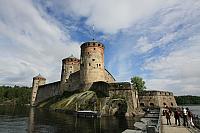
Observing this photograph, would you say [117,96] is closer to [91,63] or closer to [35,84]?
[91,63]

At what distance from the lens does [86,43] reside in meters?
51.1

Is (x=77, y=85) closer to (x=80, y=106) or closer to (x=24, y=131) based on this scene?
(x=80, y=106)

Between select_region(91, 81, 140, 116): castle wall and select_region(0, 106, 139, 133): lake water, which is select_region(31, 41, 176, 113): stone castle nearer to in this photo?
select_region(91, 81, 140, 116): castle wall

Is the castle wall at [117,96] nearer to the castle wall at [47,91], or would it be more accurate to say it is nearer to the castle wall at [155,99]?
the castle wall at [155,99]

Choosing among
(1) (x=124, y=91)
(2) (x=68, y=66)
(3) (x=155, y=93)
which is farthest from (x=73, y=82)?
(3) (x=155, y=93)

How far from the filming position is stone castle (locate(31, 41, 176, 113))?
4045cm

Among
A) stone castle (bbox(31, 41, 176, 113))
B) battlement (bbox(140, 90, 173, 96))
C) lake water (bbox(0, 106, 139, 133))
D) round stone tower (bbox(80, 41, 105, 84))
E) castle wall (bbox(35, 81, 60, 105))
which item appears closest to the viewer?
lake water (bbox(0, 106, 139, 133))

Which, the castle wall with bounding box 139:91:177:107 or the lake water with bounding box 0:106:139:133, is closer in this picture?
the lake water with bounding box 0:106:139:133

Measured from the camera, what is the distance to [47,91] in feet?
239

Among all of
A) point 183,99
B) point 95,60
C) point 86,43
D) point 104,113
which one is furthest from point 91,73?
point 183,99

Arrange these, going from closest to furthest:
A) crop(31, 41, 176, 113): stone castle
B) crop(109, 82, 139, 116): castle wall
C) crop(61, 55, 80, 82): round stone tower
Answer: crop(109, 82, 139, 116): castle wall < crop(31, 41, 176, 113): stone castle < crop(61, 55, 80, 82): round stone tower

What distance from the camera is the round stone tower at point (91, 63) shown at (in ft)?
163

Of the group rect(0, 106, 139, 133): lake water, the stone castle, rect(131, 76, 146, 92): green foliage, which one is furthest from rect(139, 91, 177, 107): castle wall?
rect(0, 106, 139, 133): lake water

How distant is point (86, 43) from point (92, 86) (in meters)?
11.5
